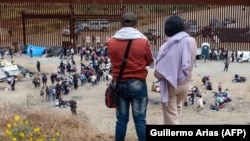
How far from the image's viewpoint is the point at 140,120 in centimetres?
586

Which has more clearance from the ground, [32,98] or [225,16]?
[225,16]

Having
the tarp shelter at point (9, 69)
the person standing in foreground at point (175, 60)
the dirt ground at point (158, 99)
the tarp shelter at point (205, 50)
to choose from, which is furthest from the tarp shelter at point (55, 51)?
the person standing in foreground at point (175, 60)

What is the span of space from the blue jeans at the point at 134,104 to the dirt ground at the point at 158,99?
6.27 metres

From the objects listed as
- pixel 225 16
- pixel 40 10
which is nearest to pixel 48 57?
pixel 40 10

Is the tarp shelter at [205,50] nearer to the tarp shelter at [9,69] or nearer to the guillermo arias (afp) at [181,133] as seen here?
the tarp shelter at [9,69]

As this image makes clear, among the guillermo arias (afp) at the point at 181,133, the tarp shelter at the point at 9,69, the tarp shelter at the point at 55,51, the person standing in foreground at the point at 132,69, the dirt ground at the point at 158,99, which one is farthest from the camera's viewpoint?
the tarp shelter at the point at 55,51

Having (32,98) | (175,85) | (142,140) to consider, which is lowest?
(32,98)

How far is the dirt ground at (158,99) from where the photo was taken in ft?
47.5

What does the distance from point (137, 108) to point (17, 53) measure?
61.9ft

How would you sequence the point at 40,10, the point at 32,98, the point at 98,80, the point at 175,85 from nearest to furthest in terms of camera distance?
the point at 175,85 < the point at 32,98 < the point at 98,80 < the point at 40,10

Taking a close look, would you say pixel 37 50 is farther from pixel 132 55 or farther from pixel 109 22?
pixel 132 55

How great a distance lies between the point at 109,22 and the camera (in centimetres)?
2438

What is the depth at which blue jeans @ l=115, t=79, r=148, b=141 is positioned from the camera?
18.9 ft

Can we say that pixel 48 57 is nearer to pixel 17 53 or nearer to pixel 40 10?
pixel 17 53
